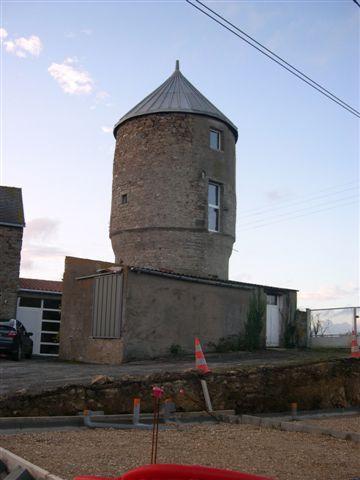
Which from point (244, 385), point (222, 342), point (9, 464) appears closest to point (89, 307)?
point (222, 342)

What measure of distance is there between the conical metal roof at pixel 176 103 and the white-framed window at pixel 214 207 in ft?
10.9

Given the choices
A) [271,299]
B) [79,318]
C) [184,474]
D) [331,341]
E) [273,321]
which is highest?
[271,299]

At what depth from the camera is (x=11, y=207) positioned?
2709 centimetres

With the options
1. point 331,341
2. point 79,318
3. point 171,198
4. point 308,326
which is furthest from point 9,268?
point 331,341

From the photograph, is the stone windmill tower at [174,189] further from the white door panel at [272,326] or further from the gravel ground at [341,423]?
the gravel ground at [341,423]

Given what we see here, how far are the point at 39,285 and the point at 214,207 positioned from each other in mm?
10419

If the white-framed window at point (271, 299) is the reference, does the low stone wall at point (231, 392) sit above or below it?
below

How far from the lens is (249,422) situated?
33.1ft

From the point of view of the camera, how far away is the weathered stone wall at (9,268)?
24891mm

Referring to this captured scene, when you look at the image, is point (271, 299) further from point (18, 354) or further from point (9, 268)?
point (9, 268)

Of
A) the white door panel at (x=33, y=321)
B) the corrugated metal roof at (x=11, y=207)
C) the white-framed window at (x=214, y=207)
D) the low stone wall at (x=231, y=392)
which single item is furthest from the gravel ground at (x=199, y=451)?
the white door panel at (x=33, y=321)

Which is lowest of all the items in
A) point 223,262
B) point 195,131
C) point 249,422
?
point 249,422

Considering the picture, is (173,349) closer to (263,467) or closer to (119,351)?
(119,351)

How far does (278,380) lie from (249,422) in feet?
10.1
